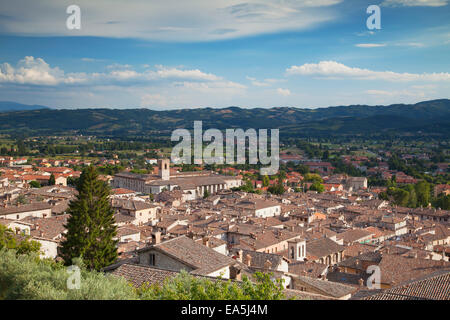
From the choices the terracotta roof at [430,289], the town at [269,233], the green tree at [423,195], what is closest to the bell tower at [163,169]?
the town at [269,233]

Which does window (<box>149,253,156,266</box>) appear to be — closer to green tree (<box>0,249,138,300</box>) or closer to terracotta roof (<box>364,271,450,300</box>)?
green tree (<box>0,249,138,300</box>)

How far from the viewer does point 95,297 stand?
8547mm

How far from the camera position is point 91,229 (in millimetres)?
20156

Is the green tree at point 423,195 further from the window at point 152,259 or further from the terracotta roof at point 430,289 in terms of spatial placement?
the window at point 152,259

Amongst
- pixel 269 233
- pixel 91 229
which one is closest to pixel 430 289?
pixel 91 229

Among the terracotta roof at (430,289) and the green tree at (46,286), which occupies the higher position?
the green tree at (46,286)

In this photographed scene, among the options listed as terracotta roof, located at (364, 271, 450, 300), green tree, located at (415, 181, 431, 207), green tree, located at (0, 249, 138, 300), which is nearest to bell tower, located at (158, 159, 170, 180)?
green tree, located at (415, 181, 431, 207)

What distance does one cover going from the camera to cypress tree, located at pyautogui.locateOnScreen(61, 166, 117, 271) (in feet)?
64.2

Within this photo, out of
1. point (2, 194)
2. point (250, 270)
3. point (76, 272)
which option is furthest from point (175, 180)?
point (76, 272)

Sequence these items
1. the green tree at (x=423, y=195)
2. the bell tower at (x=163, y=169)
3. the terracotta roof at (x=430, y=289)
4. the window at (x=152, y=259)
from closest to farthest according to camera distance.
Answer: the terracotta roof at (x=430, y=289) < the window at (x=152, y=259) < the green tree at (x=423, y=195) < the bell tower at (x=163, y=169)

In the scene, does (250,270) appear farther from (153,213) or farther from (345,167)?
(345,167)

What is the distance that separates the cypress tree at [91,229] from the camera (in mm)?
19562
